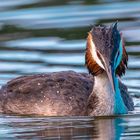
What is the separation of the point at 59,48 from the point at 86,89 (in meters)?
4.60

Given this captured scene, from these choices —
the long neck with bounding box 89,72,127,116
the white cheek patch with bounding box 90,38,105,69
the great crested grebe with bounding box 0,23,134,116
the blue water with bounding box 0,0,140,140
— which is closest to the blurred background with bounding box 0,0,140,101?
the blue water with bounding box 0,0,140,140

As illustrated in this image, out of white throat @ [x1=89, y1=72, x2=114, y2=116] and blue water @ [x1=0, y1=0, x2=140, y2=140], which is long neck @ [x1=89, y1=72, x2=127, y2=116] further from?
blue water @ [x1=0, y1=0, x2=140, y2=140]

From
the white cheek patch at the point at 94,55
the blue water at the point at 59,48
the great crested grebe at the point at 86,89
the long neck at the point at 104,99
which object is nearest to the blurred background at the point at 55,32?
the blue water at the point at 59,48

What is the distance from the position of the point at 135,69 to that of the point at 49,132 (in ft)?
15.5

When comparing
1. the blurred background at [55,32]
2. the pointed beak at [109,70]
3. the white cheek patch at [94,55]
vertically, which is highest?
the blurred background at [55,32]

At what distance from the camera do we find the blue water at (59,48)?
17.8 metres

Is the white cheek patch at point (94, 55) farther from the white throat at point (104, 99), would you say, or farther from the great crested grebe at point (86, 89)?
the white throat at point (104, 99)

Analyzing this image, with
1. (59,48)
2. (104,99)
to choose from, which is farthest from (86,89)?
(59,48)

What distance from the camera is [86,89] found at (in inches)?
767

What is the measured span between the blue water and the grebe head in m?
0.82

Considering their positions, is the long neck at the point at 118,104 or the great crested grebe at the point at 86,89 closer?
the great crested grebe at the point at 86,89

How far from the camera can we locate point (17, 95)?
19.7m

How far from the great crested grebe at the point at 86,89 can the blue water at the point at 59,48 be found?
241mm

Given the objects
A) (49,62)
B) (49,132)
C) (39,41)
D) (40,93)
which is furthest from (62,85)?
(39,41)
